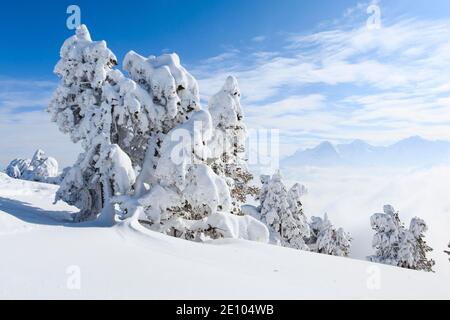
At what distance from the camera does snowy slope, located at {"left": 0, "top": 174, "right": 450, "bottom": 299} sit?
21.2 ft

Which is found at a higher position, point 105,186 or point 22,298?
point 105,186

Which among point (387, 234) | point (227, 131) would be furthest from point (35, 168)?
point (387, 234)

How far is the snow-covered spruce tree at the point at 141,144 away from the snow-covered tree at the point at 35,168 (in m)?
30.5

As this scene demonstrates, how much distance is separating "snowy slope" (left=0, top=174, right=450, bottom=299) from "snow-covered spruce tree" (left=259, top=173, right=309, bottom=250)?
15.5 meters

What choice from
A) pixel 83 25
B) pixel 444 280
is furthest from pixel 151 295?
pixel 83 25

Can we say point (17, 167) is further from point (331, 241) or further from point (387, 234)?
point (387, 234)

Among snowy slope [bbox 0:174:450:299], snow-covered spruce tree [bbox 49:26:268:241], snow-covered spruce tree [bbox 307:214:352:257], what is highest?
snow-covered spruce tree [bbox 49:26:268:241]

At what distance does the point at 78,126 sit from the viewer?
820 inches

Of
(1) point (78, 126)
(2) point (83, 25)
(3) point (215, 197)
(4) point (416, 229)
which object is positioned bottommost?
(4) point (416, 229)

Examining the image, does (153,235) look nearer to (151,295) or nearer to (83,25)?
(151,295)

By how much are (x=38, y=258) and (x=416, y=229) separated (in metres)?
27.0

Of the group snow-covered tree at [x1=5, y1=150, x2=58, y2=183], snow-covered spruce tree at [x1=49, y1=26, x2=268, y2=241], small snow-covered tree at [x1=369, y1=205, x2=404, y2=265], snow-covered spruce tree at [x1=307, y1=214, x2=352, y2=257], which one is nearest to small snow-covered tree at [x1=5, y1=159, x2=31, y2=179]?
snow-covered tree at [x1=5, y1=150, x2=58, y2=183]

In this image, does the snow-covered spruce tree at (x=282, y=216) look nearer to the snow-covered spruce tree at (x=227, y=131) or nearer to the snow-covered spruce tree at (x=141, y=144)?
the snow-covered spruce tree at (x=227, y=131)

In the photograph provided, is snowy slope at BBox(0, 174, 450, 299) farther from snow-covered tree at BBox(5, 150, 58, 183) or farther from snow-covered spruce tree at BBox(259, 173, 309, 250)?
snow-covered tree at BBox(5, 150, 58, 183)
